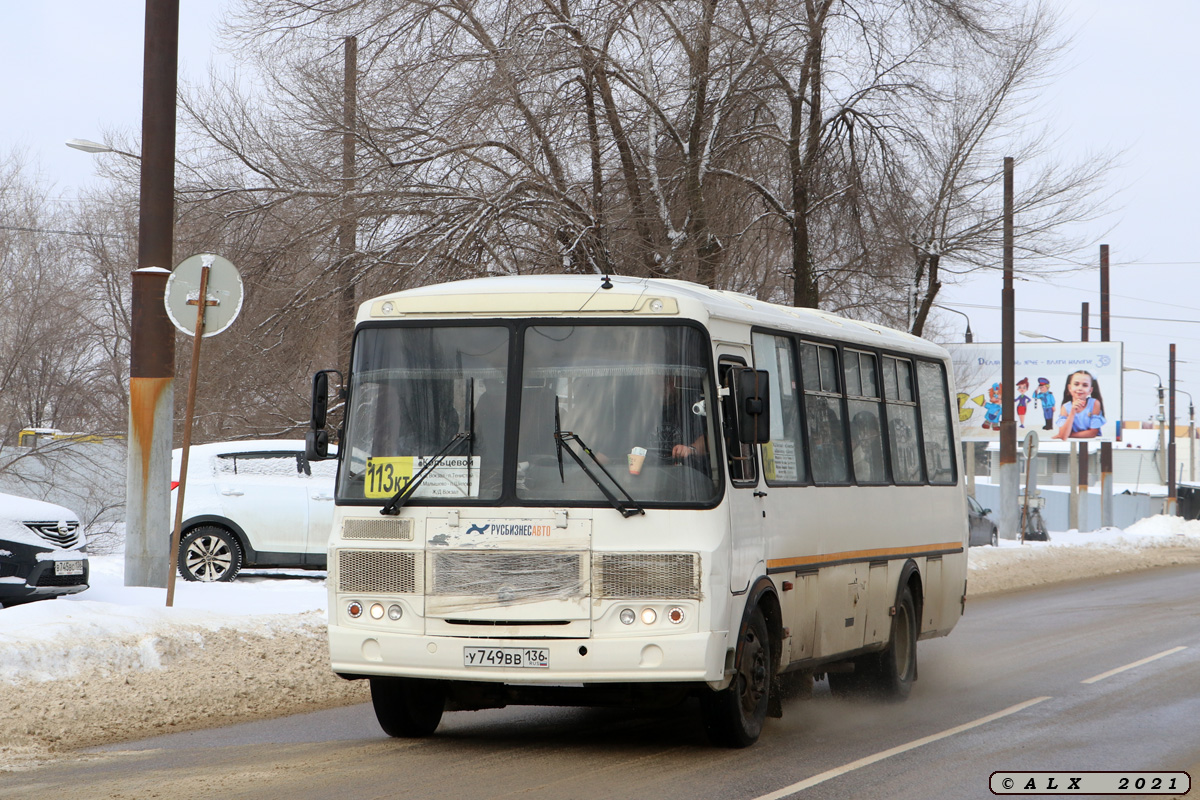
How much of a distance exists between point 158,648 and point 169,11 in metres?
5.98

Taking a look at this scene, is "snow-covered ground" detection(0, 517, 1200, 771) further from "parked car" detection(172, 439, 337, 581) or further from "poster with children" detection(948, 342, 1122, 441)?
"poster with children" detection(948, 342, 1122, 441)

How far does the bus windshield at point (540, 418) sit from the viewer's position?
8016mm

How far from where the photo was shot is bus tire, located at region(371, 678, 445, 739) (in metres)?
8.59

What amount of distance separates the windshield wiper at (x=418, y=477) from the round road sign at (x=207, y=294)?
14.9 feet

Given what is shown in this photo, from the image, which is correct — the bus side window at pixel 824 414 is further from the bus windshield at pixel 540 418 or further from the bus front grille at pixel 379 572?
the bus front grille at pixel 379 572

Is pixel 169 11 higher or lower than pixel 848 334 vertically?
higher

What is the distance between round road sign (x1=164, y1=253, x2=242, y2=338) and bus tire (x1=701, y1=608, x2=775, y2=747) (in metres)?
5.66

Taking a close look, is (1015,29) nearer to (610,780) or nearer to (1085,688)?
(1085,688)

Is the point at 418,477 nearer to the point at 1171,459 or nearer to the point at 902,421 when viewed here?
the point at 902,421

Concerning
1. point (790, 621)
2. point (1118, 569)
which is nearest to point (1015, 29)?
point (1118, 569)

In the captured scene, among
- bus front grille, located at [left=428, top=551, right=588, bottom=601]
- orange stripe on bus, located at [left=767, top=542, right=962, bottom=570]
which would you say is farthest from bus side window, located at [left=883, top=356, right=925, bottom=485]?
bus front grille, located at [left=428, top=551, right=588, bottom=601]

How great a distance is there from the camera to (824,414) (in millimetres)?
10102

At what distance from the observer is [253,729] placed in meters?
9.05

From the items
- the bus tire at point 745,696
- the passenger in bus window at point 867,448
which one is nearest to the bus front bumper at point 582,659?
the bus tire at point 745,696
